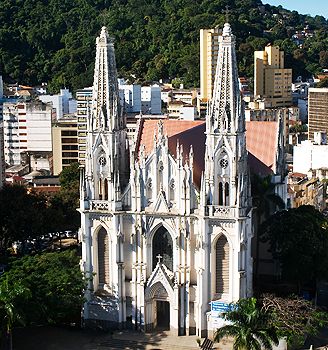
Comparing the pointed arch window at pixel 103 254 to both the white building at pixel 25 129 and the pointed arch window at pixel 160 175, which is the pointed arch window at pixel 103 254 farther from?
the white building at pixel 25 129

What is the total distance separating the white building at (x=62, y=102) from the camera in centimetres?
11085

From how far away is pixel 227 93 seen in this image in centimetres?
Answer: 3934

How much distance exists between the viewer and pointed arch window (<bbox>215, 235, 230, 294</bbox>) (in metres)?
40.2

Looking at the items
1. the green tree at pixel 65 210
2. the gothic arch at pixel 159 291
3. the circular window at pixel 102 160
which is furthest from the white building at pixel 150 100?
the gothic arch at pixel 159 291

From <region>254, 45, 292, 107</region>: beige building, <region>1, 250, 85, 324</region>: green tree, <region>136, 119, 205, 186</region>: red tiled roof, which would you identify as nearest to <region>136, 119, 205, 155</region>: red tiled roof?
<region>136, 119, 205, 186</region>: red tiled roof

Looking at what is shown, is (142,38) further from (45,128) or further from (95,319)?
(95,319)

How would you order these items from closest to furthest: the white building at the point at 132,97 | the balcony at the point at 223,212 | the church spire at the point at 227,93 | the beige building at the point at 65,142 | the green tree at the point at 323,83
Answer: the church spire at the point at 227,93 → the balcony at the point at 223,212 → the beige building at the point at 65,142 → the white building at the point at 132,97 → the green tree at the point at 323,83

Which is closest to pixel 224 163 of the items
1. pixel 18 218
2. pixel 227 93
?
pixel 227 93

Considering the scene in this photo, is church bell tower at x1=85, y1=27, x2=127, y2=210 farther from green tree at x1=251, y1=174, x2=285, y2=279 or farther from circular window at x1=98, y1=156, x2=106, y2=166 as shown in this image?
green tree at x1=251, y1=174, x2=285, y2=279

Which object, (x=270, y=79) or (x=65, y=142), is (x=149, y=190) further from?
(x=270, y=79)

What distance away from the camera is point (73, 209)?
2346 inches

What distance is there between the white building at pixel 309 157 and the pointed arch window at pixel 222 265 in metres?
45.8

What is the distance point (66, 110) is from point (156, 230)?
75.7m

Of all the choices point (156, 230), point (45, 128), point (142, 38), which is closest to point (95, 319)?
point (156, 230)
